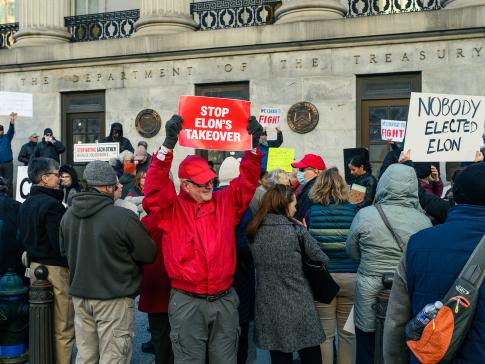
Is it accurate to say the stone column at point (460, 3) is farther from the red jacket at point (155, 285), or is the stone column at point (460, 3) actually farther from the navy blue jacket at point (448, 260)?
the navy blue jacket at point (448, 260)

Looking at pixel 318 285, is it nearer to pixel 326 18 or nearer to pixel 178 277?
pixel 178 277

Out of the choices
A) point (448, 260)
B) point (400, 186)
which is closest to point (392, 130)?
point (400, 186)

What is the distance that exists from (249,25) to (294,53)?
208 centimetres

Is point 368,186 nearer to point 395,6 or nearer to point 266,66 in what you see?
point 266,66

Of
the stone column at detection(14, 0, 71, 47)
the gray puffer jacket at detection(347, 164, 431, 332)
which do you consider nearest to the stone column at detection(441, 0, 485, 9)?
the gray puffer jacket at detection(347, 164, 431, 332)

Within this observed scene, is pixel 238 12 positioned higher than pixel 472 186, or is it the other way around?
pixel 238 12

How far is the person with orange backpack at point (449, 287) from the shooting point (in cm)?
252

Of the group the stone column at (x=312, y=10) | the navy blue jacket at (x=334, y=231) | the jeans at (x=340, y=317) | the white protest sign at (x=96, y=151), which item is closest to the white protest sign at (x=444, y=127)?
the navy blue jacket at (x=334, y=231)

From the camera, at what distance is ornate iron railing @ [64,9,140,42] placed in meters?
17.3

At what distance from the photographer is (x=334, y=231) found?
5152mm

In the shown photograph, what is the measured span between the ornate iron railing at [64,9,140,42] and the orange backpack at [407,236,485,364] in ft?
51.8

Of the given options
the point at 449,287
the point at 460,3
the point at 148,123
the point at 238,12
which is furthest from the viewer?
the point at 238,12

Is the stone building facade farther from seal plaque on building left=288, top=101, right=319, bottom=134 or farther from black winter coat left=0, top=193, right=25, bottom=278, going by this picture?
black winter coat left=0, top=193, right=25, bottom=278

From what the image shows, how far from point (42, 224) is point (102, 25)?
44.3 ft
